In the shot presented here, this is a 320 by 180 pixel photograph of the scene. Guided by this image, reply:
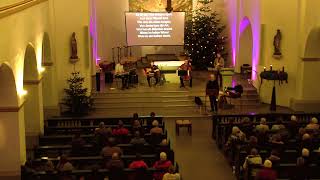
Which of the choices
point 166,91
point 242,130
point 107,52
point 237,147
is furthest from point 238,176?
point 107,52

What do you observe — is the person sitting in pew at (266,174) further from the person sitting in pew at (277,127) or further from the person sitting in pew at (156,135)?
the person sitting in pew at (156,135)

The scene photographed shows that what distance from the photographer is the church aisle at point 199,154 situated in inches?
601

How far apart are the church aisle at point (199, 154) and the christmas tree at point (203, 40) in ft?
23.2

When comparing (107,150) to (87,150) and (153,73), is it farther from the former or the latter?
(153,73)

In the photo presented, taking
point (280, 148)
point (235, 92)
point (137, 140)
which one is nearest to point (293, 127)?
point (280, 148)

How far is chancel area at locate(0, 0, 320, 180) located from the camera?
45.9 ft

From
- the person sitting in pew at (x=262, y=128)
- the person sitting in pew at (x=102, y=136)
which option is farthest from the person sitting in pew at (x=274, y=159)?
the person sitting in pew at (x=102, y=136)

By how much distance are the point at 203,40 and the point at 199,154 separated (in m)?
11.2

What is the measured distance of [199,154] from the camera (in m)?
17.2

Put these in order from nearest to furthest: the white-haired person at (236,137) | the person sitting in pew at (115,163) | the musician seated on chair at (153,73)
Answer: the person sitting in pew at (115,163) → the white-haired person at (236,137) → the musician seated on chair at (153,73)

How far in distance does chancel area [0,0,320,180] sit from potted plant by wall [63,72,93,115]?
0.05m

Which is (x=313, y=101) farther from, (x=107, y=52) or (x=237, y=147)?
(x=107, y=52)

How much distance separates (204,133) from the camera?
64.2ft

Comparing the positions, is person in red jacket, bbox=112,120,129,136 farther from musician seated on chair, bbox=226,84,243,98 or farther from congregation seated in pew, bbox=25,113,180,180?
musician seated on chair, bbox=226,84,243,98
